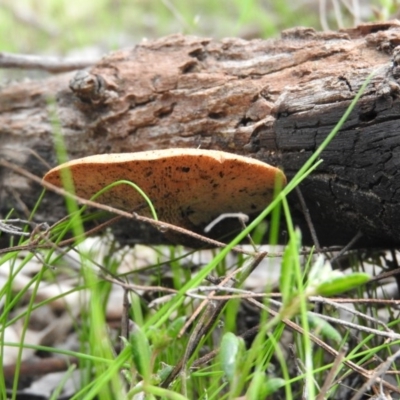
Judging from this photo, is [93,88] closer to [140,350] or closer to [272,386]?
[140,350]

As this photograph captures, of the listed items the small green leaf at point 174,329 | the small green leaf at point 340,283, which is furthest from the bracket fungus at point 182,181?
the small green leaf at point 340,283

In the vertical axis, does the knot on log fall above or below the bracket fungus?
above

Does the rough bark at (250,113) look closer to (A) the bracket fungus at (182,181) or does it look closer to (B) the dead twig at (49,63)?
(A) the bracket fungus at (182,181)

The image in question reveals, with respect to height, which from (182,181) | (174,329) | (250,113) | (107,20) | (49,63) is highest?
(107,20)

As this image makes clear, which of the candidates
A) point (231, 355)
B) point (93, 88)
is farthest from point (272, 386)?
point (93, 88)

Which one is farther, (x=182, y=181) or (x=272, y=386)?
(x=182, y=181)

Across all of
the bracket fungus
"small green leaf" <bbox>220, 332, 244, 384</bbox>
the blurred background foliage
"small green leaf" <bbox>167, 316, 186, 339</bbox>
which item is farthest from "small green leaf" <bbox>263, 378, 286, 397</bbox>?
the blurred background foliage

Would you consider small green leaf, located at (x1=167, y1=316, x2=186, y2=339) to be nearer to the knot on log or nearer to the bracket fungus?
the bracket fungus
